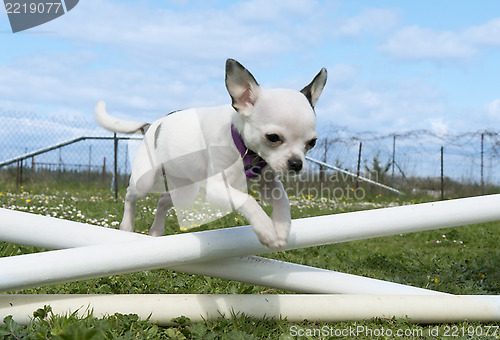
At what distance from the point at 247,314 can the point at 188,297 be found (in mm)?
491

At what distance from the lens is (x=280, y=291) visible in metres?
5.05

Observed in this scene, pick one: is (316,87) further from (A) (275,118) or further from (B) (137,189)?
(B) (137,189)

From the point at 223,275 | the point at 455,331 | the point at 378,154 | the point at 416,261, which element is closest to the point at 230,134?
the point at 223,275

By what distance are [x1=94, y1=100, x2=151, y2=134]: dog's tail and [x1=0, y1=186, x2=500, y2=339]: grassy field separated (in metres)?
1.54

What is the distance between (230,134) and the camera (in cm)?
328

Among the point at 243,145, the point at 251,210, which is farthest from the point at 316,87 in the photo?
the point at 251,210

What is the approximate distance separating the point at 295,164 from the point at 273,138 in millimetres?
206

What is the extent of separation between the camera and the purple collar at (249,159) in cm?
318

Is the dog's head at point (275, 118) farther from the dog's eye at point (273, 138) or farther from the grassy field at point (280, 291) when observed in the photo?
the grassy field at point (280, 291)

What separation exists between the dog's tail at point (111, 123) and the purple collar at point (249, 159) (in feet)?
4.35

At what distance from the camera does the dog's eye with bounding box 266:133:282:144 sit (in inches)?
113

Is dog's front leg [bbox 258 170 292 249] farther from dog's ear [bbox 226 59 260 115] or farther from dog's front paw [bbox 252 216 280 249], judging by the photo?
dog's ear [bbox 226 59 260 115]

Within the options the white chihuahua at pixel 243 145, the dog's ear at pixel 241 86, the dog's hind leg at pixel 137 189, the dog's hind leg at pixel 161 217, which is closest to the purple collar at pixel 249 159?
the white chihuahua at pixel 243 145

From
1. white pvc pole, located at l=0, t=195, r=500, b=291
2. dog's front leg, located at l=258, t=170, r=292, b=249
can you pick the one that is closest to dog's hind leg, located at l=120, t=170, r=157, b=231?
white pvc pole, located at l=0, t=195, r=500, b=291
